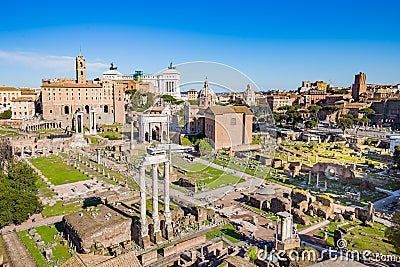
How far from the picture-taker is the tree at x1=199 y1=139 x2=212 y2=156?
42.5 meters

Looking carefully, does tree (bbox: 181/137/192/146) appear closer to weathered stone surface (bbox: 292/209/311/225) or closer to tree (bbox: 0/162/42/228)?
tree (bbox: 0/162/42/228)

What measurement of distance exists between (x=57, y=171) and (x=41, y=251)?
63.8 ft

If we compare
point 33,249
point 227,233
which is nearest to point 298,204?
point 227,233

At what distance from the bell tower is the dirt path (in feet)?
195

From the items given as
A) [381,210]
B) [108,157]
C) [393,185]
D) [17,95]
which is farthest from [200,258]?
[17,95]

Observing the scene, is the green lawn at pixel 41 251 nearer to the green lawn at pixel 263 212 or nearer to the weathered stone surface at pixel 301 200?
the green lawn at pixel 263 212

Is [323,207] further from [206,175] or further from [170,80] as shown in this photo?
[170,80]

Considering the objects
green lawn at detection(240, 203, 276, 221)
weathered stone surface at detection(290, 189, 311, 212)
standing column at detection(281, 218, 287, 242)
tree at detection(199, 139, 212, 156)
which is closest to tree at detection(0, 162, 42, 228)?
green lawn at detection(240, 203, 276, 221)

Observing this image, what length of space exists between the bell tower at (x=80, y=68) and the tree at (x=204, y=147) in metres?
43.5

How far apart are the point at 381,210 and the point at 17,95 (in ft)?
264

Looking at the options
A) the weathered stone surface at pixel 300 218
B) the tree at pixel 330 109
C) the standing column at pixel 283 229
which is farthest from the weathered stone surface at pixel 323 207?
the tree at pixel 330 109

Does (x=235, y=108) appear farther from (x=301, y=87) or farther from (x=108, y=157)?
(x=301, y=87)

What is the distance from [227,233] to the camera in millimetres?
20953

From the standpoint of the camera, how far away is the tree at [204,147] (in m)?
42.5
